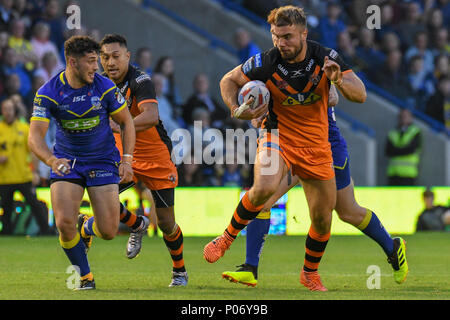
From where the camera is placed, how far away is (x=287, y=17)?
802 cm

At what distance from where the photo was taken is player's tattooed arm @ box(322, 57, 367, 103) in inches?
308

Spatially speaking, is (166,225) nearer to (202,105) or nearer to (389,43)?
(202,105)

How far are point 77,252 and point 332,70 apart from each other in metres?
2.60

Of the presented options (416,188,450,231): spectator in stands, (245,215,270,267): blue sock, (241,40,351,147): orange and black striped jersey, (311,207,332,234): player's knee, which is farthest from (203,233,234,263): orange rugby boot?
(416,188,450,231): spectator in stands

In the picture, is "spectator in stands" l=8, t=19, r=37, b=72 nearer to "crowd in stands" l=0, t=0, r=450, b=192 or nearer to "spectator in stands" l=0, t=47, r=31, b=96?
"crowd in stands" l=0, t=0, r=450, b=192

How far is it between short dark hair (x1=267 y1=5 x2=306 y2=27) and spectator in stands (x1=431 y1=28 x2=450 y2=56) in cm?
1333

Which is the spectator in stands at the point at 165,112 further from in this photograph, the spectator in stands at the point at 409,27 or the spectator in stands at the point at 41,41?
the spectator in stands at the point at 409,27

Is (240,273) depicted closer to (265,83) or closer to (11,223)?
(265,83)

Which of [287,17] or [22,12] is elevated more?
[22,12]

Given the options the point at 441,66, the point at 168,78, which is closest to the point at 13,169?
the point at 168,78

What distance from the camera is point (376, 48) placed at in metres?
20.7

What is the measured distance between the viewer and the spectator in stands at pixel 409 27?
68.2 ft

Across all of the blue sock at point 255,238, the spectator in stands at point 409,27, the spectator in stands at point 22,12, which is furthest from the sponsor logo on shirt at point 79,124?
the spectator in stands at point 409,27
